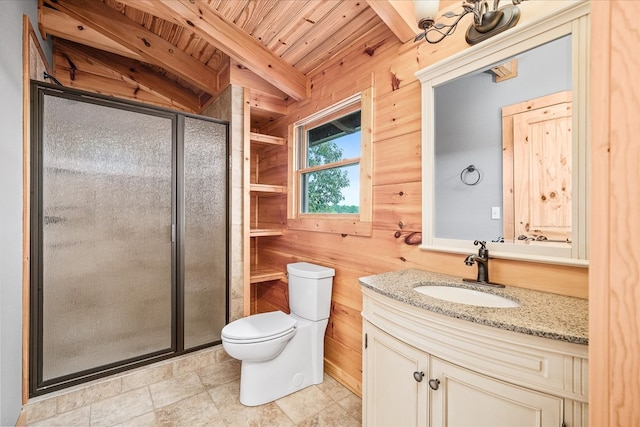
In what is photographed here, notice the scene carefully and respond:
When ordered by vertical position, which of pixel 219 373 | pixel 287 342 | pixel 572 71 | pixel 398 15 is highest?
pixel 398 15

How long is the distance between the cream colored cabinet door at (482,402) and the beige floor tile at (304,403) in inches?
38.2

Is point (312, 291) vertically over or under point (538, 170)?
under

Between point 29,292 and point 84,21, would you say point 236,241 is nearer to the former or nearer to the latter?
point 29,292

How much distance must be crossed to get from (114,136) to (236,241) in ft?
3.67

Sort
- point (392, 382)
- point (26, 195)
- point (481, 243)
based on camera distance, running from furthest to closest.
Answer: point (26, 195) → point (481, 243) → point (392, 382)

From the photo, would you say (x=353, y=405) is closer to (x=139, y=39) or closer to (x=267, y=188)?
(x=267, y=188)

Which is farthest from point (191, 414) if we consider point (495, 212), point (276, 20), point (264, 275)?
point (276, 20)

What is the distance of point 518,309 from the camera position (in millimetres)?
950

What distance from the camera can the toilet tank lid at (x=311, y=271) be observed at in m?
2.02

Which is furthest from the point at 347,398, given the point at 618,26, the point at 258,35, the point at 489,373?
the point at 258,35

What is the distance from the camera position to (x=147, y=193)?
2.04 m

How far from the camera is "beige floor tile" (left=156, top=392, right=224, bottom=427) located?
165 centimetres

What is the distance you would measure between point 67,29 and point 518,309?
3212mm

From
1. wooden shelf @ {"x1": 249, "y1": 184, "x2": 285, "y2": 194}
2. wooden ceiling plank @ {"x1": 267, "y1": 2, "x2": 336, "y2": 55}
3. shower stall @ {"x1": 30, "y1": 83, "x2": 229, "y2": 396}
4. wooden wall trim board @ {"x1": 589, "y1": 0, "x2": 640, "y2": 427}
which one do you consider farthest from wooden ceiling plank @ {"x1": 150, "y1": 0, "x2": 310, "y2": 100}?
wooden wall trim board @ {"x1": 589, "y1": 0, "x2": 640, "y2": 427}
